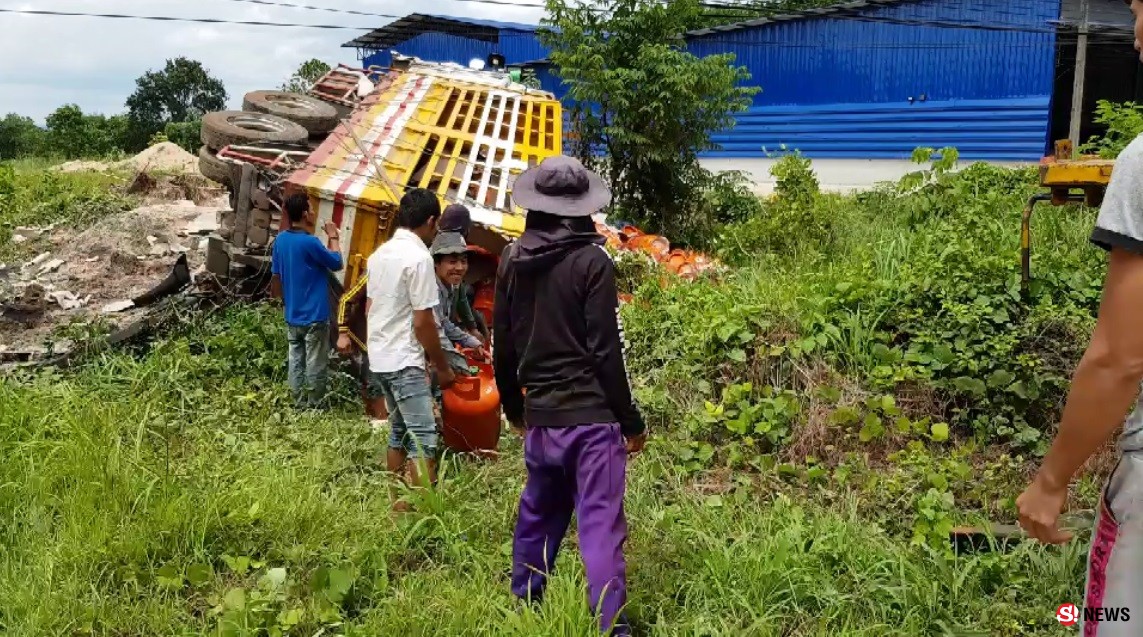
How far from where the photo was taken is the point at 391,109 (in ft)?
25.8

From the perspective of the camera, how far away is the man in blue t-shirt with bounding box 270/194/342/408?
5375mm

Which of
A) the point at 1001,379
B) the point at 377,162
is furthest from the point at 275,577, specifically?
the point at 377,162

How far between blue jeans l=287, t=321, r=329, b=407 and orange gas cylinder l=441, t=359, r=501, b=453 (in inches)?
53.3

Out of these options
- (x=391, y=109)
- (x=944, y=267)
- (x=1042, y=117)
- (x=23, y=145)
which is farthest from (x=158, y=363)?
(x=23, y=145)

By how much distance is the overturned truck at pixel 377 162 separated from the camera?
5.93 meters

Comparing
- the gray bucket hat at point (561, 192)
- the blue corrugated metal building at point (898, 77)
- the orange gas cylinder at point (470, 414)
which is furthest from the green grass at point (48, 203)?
the blue corrugated metal building at point (898, 77)

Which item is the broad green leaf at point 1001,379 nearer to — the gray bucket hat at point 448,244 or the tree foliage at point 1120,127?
the gray bucket hat at point 448,244

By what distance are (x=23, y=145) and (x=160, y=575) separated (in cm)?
3790

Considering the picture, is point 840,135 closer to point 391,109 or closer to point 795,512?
point 391,109

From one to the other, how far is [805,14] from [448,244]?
13451 mm

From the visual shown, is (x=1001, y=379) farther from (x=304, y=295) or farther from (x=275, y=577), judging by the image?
(x=304, y=295)

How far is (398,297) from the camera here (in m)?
3.97

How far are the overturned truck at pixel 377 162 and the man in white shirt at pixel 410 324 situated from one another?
514mm

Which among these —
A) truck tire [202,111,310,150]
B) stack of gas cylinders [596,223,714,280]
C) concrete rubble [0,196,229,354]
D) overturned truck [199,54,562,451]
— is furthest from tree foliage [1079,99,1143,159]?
concrete rubble [0,196,229,354]
